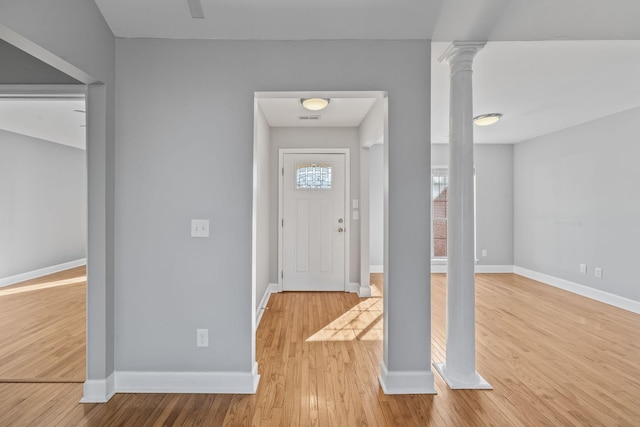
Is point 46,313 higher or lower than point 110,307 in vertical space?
lower

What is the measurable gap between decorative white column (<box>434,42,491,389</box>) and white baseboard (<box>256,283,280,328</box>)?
2013 mm

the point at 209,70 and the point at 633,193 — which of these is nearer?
the point at 209,70

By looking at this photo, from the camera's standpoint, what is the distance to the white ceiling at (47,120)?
10.8 feet

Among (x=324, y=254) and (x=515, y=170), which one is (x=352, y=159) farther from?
(x=515, y=170)

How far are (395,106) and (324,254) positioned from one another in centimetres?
285

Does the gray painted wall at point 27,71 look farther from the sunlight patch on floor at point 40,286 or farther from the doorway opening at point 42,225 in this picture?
the sunlight patch on floor at point 40,286

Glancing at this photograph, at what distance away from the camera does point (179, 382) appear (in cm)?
220

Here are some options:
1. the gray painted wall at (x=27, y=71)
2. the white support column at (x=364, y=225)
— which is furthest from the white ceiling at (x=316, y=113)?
the gray painted wall at (x=27, y=71)

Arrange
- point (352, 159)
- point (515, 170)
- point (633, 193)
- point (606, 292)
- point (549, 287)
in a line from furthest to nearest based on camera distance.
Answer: point (515, 170) → point (549, 287) → point (352, 159) → point (606, 292) → point (633, 193)

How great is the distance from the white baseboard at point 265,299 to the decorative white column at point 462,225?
2.01 meters

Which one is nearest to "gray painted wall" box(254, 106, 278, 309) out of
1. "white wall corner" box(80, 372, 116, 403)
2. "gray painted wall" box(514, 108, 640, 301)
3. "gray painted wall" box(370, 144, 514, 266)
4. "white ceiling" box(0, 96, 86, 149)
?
"white wall corner" box(80, 372, 116, 403)

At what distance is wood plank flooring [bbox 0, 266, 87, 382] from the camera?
2406 mm

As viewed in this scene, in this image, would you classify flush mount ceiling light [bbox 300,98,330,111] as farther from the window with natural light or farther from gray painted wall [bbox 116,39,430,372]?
the window with natural light

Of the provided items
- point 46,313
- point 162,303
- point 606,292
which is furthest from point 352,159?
point 46,313
